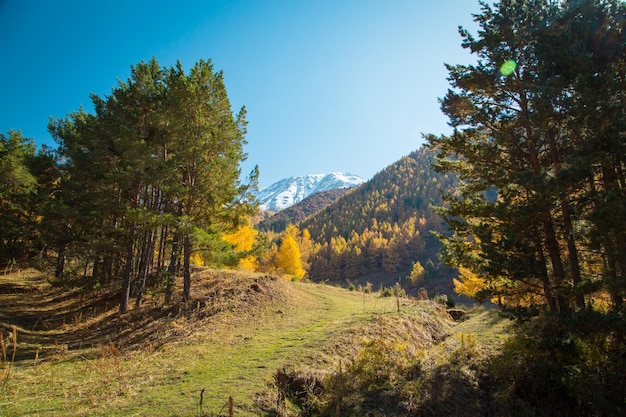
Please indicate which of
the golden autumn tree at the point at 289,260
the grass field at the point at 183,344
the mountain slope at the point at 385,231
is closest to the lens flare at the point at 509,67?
the grass field at the point at 183,344

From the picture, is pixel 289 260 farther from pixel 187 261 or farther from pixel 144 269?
pixel 187 261

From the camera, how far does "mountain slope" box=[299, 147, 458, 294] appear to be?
106m

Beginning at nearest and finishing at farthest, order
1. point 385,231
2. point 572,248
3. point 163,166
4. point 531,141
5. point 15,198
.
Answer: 1. point 572,248
2. point 531,141
3. point 163,166
4. point 15,198
5. point 385,231

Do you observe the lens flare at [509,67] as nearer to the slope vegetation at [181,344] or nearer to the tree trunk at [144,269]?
the slope vegetation at [181,344]

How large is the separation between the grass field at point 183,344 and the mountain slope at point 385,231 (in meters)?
51.0

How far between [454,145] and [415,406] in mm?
7708

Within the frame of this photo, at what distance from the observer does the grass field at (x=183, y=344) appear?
645cm

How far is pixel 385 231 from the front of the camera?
123m

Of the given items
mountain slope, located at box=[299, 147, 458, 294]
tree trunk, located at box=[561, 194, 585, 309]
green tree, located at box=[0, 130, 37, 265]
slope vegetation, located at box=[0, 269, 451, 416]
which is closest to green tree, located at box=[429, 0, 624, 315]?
tree trunk, located at box=[561, 194, 585, 309]

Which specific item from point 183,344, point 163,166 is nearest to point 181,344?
point 183,344

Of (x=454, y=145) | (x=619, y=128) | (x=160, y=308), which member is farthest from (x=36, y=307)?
(x=619, y=128)

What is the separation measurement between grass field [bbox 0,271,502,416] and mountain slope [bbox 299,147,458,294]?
167ft

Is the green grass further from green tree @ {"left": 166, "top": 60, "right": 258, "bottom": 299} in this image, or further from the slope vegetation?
green tree @ {"left": 166, "top": 60, "right": 258, "bottom": 299}

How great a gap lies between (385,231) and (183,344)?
117 metres
